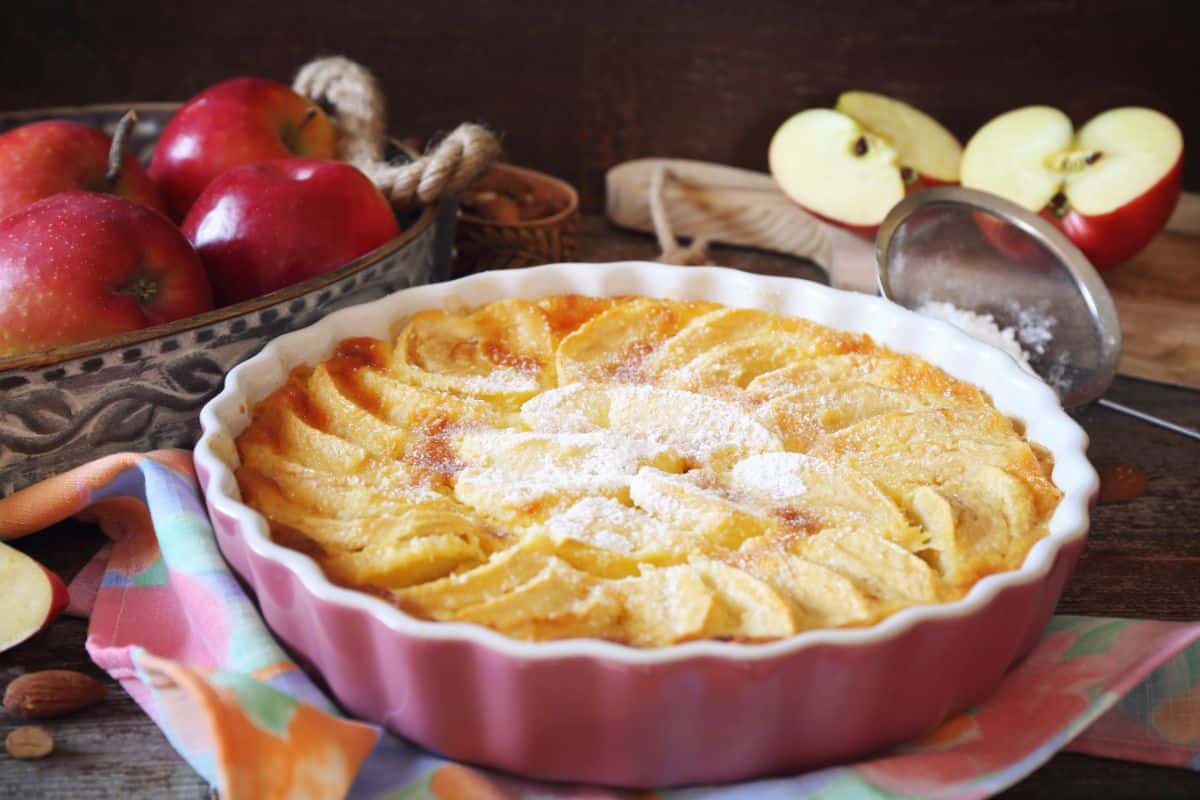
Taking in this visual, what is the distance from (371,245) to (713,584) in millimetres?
815

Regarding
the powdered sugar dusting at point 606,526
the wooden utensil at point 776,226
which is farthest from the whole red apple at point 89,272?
the wooden utensil at point 776,226

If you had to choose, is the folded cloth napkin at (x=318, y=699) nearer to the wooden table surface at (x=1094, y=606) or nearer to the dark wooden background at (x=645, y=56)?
the wooden table surface at (x=1094, y=606)

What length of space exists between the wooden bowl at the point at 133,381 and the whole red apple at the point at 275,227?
9cm

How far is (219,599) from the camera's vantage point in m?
1.16

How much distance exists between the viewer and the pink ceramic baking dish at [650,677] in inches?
37.2

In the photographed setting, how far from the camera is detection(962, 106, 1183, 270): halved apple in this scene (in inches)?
84.0

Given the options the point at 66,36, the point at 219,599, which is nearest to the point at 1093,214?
the point at 219,599

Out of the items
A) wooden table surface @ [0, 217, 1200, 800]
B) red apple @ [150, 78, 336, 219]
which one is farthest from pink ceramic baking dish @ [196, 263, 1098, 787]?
red apple @ [150, 78, 336, 219]

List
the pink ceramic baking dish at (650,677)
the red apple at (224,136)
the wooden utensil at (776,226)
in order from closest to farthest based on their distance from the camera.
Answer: the pink ceramic baking dish at (650,677), the red apple at (224,136), the wooden utensil at (776,226)

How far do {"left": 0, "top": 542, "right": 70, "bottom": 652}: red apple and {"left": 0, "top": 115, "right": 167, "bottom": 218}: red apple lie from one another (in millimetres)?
638

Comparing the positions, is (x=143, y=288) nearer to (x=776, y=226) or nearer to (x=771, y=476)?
(x=771, y=476)

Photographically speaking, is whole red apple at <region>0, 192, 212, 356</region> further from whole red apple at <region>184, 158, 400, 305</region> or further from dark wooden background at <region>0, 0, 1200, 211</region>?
dark wooden background at <region>0, 0, 1200, 211</region>

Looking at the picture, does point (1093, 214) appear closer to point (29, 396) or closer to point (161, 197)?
point (161, 197)

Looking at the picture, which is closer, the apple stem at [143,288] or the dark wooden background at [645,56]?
the apple stem at [143,288]
